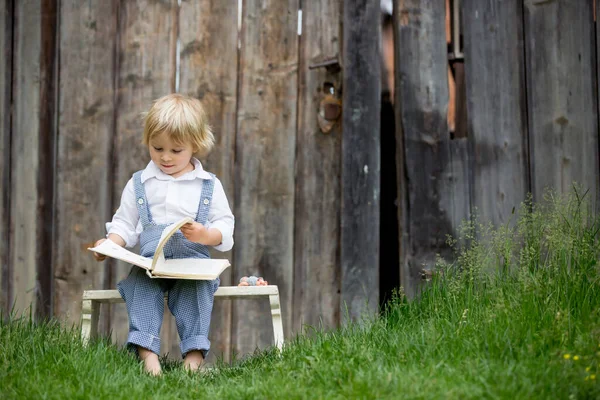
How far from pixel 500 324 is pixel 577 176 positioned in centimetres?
114

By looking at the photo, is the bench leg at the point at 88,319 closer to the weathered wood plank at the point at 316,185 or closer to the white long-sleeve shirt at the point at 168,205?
the white long-sleeve shirt at the point at 168,205

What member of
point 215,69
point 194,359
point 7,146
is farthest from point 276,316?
point 7,146

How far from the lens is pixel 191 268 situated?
2.89m

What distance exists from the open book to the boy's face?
280 millimetres

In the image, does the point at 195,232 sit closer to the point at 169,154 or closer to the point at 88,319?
the point at 169,154

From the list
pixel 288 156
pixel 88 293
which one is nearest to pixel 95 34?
pixel 288 156

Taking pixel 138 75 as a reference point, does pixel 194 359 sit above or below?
below

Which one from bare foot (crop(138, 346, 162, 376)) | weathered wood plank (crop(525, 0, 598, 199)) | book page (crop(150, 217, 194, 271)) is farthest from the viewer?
weathered wood plank (crop(525, 0, 598, 199))

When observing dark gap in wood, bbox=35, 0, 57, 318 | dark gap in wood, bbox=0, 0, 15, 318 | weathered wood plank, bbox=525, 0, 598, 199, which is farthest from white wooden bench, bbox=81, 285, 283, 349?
weathered wood plank, bbox=525, 0, 598, 199

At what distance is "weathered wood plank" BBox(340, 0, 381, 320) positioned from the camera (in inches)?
140

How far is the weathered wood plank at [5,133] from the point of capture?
369 cm

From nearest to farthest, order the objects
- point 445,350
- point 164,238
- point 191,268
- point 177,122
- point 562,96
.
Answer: point 445,350 < point 164,238 < point 191,268 < point 177,122 < point 562,96

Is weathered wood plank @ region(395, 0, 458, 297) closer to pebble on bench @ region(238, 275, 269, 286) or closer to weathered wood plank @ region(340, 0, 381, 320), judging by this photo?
weathered wood plank @ region(340, 0, 381, 320)

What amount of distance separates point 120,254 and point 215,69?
1.18 meters
